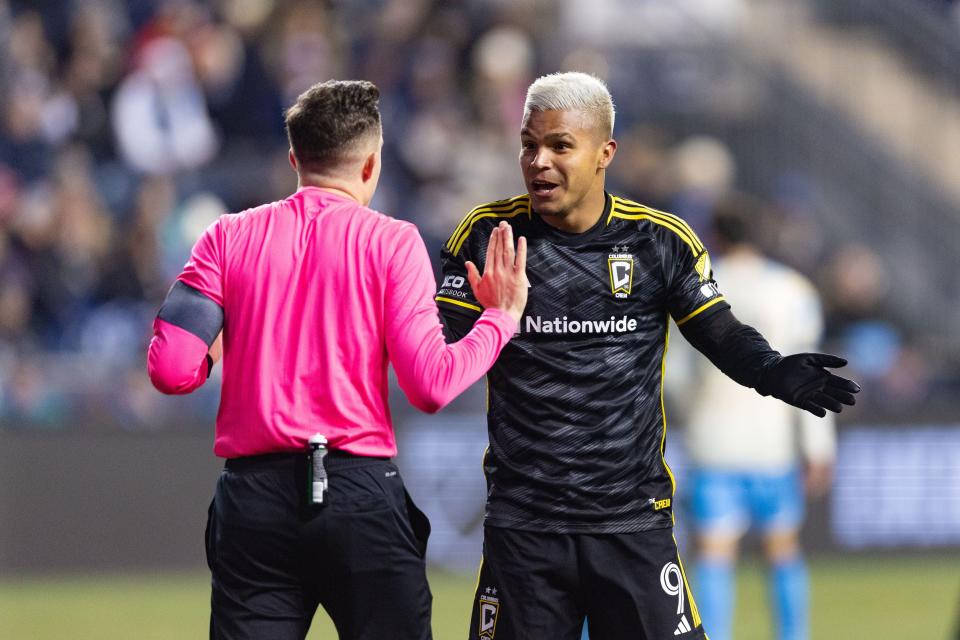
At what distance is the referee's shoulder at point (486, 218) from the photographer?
197 inches

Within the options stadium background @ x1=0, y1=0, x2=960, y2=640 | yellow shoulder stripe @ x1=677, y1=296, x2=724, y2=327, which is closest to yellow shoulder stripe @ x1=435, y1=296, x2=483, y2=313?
yellow shoulder stripe @ x1=677, y1=296, x2=724, y2=327

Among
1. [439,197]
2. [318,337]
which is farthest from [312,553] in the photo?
[439,197]

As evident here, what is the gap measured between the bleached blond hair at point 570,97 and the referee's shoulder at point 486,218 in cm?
30

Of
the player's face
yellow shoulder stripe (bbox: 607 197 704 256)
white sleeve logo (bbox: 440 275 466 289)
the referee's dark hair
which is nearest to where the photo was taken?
the referee's dark hair

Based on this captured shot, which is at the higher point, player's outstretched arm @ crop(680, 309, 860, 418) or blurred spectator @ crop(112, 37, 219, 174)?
blurred spectator @ crop(112, 37, 219, 174)

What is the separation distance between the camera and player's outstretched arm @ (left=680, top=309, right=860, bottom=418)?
471cm

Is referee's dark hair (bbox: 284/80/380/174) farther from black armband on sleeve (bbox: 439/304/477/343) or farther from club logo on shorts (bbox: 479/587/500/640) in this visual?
club logo on shorts (bbox: 479/587/500/640)

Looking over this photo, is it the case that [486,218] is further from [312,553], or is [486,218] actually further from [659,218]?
[312,553]

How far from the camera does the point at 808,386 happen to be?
472 cm

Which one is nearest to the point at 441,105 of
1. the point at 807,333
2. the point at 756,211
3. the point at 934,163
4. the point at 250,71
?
the point at 250,71

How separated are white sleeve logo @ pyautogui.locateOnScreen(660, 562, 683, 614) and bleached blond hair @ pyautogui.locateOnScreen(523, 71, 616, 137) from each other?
1334 mm

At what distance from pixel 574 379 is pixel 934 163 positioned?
36.5ft

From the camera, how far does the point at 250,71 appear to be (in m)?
14.1

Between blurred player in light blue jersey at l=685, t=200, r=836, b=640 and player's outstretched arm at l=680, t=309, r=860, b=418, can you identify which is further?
blurred player in light blue jersey at l=685, t=200, r=836, b=640
